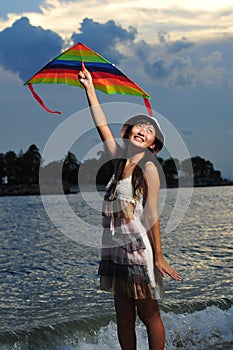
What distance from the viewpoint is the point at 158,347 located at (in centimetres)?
546

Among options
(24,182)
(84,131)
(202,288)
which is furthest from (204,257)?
(24,182)

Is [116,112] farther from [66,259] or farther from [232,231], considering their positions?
[232,231]

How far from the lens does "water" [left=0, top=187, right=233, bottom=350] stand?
8500 millimetres

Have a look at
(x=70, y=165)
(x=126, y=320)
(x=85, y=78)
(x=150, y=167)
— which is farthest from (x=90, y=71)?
(x=70, y=165)

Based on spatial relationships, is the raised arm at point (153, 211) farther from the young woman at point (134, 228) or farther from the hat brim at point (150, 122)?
the hat brim at point (150, 122)

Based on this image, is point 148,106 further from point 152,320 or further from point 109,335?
point 109,335

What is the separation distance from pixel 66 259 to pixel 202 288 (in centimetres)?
648

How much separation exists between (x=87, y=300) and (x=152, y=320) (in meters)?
6.60

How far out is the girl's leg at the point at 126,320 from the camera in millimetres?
5398

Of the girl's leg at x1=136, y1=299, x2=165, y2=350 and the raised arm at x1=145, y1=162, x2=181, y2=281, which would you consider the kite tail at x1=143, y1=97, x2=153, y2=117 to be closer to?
the raised arm at x1=145, y1=162, x2=181, y2=281

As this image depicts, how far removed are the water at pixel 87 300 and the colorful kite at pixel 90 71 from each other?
3604 millimetres

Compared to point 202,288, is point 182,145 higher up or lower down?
higher up

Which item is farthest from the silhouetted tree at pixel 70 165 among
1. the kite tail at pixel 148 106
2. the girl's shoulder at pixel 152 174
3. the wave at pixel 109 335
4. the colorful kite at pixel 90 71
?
the wave at pixel 109 335

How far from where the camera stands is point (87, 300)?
Result: 1184 centimetres
